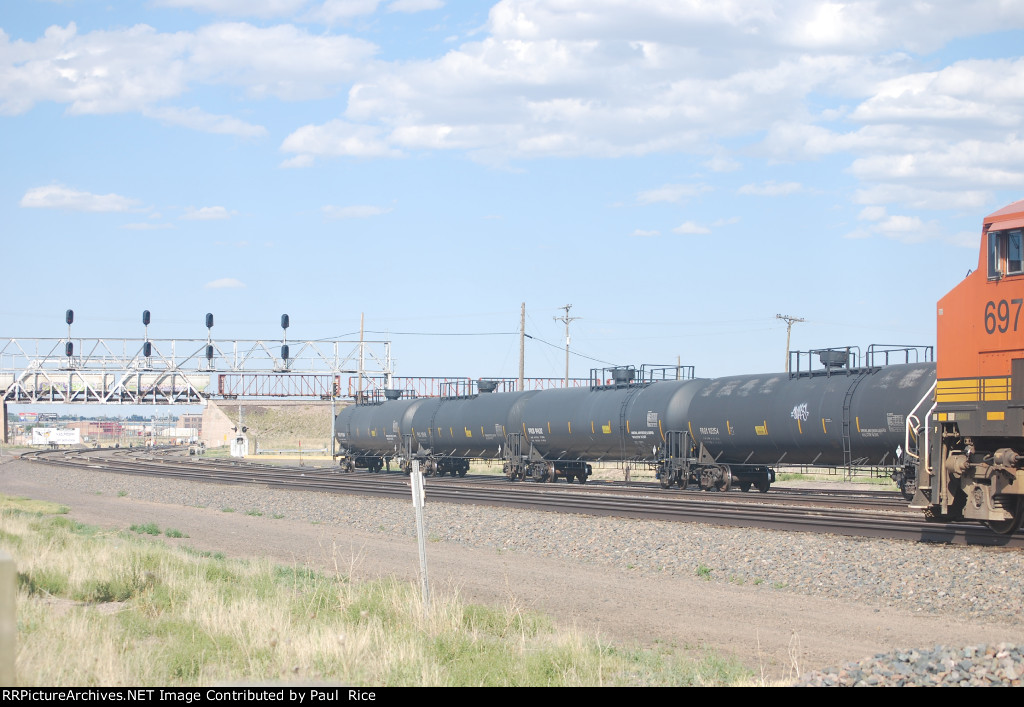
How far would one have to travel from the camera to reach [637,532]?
66.2 ft

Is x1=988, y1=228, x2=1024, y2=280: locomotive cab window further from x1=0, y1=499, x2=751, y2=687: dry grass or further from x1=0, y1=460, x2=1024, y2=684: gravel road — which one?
x1=0, y1=499, x2=751, y2=687: dry grass

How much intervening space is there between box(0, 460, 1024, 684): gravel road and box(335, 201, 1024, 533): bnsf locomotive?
5.28ft

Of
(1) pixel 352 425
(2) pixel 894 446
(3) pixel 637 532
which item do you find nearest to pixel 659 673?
(3) pixel 637 532

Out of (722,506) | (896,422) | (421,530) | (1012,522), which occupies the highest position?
(896,422)

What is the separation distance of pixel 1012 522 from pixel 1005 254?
4.36m

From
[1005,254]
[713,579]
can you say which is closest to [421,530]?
[713,579]

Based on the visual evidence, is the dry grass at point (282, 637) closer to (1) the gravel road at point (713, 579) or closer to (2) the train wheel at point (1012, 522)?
(1) the gravel road at point (713, 579)

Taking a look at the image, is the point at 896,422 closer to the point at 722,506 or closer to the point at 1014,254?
the point at 722,506

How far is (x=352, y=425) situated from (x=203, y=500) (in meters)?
19.2

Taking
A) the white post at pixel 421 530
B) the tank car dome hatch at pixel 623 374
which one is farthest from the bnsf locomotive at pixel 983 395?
the tank car dome hatch at pixel 623 374

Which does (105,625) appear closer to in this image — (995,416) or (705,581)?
(705,581)

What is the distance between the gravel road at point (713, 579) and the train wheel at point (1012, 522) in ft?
3.43

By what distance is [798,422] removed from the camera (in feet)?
89.0

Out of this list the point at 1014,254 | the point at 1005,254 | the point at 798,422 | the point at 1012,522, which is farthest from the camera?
the point at 798,422
